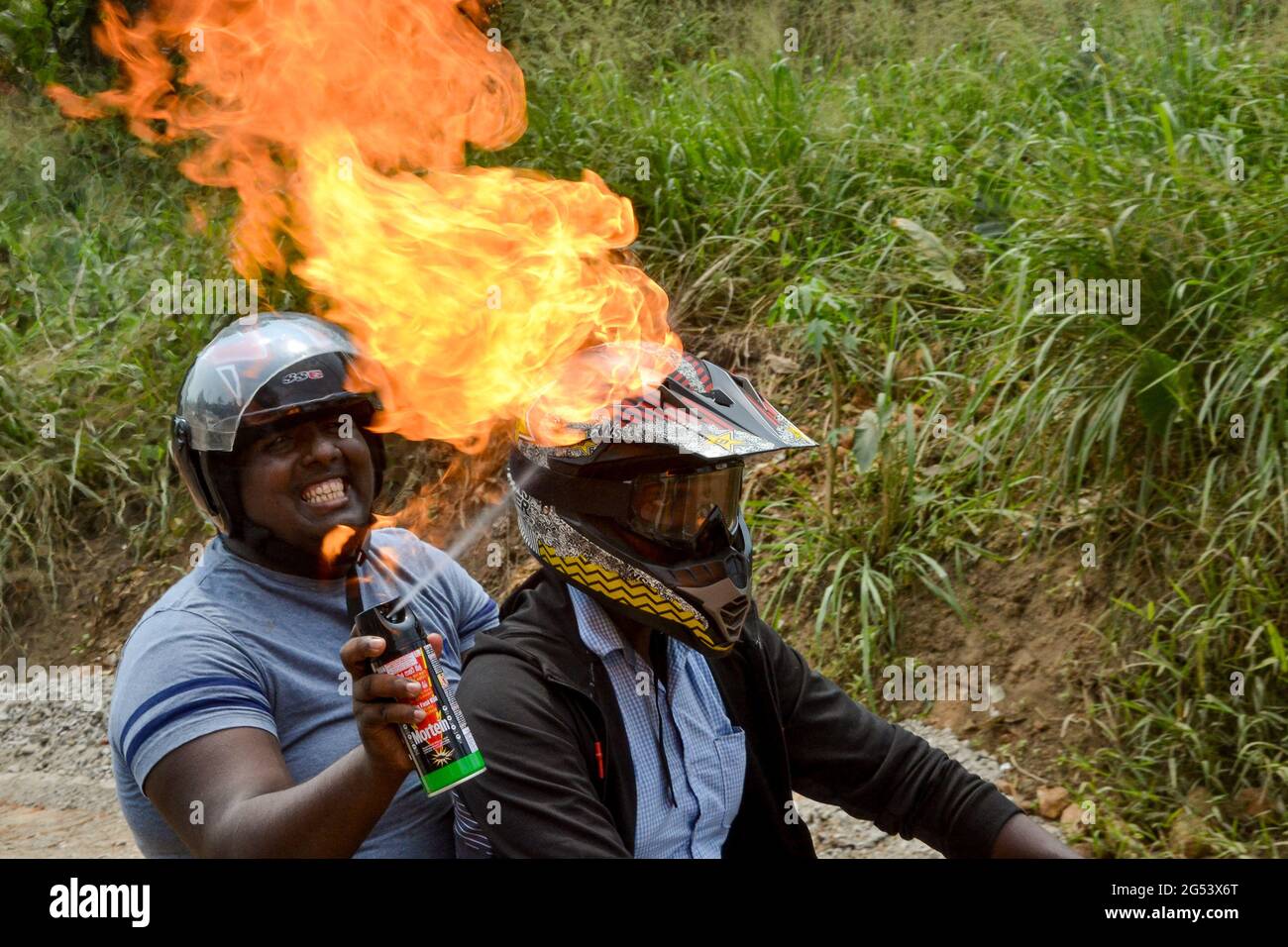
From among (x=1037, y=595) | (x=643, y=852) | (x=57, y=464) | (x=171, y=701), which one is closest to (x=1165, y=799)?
(x=1037, y=595)

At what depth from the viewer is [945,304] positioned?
671 centimetres

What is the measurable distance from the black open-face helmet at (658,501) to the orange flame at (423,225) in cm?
10

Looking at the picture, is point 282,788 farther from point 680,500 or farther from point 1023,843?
point 1023,843

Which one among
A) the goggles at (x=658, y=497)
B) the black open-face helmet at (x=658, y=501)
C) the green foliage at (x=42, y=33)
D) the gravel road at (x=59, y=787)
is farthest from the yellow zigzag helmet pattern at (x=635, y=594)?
the green foliage at (x=42, y=33)

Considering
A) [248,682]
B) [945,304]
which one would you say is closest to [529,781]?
[248,682]

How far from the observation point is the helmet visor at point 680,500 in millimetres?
3217

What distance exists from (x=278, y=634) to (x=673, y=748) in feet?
3.09

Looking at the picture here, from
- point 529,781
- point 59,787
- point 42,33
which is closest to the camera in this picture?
point 529,781

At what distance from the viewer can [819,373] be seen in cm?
702

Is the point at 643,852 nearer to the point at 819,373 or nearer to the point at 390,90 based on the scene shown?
the point at 390,90

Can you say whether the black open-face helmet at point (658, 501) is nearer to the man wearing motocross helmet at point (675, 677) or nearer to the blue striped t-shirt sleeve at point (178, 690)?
the man wearing motocross helmet at point (675, 677)

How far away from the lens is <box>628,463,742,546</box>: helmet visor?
3.22 meters

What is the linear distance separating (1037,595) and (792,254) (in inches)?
95.3

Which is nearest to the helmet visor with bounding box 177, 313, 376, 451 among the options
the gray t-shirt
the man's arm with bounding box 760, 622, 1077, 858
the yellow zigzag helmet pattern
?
the gray t-shirt
